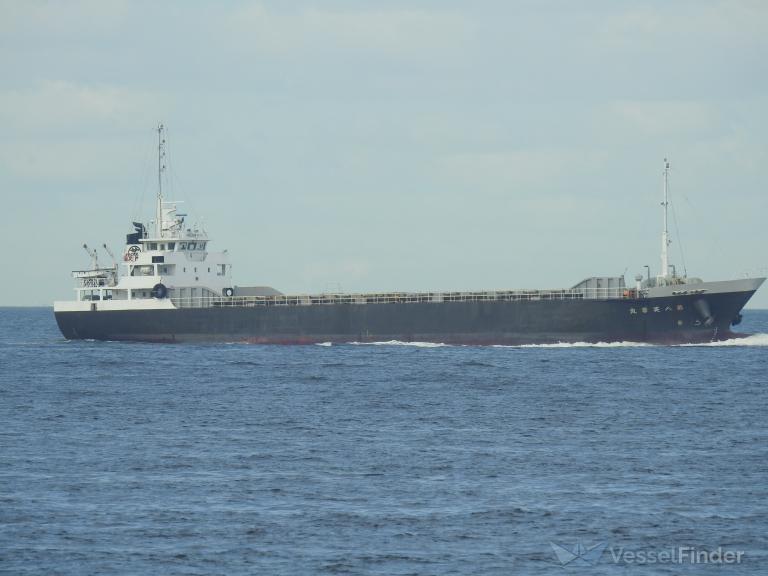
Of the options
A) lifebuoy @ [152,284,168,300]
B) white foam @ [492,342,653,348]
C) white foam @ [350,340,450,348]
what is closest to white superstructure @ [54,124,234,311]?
lifebuoy @ [152,284,168,300]

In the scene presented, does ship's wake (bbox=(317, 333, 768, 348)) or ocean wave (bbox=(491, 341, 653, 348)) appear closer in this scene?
ocean wave (bbox=(491, 341, 653, 348))

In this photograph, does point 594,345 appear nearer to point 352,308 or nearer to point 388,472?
point 352,308

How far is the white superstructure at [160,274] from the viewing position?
284 feet

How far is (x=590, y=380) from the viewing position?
193 ft

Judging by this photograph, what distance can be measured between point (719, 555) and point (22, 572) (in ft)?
50.2

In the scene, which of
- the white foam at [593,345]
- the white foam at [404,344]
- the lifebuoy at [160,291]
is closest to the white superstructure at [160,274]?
the lifebuoy at [160,291]

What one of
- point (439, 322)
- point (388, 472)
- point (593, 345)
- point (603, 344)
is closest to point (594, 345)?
point (593, 345)

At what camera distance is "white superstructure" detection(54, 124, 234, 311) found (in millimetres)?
86625

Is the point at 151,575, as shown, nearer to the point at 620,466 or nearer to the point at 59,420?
the point at 620,466

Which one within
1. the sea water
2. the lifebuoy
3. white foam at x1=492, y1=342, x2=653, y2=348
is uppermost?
the lifebuoy

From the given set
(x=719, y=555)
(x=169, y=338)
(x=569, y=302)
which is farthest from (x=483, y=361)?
(x=719, y=555)

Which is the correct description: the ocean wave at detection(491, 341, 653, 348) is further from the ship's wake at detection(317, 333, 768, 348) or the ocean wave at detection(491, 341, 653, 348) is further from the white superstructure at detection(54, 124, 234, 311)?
the white superstructure at detection(54, 124, 234, 311)

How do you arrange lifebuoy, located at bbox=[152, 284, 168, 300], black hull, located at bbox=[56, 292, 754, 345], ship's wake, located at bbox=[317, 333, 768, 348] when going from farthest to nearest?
lifebuoy, located at bbox=[152, 284, 168, 300] < ship's wake, located at bbox=[317, 333, 768, 348] < black hull, located at bbox=[56, 292, 754, 345]

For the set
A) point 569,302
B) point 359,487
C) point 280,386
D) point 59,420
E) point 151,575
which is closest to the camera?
point 151,575
